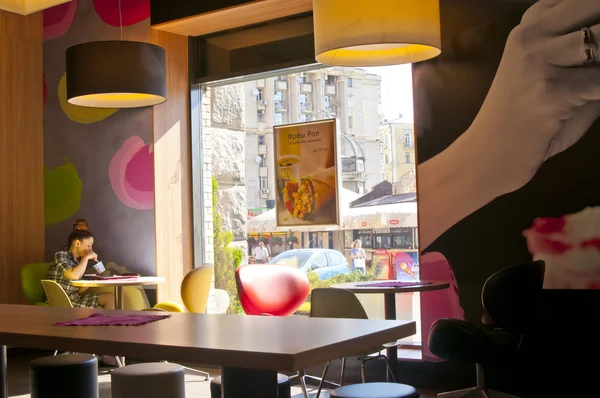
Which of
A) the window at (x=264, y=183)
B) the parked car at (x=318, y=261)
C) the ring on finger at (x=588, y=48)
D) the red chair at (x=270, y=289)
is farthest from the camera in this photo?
the window at (x=264, y=183)

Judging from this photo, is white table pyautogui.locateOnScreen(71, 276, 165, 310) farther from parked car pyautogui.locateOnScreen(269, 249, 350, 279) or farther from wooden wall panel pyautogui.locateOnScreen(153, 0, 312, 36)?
wooden wall panel pyautogui.locateOnScreen(153, 0, 312, 36)

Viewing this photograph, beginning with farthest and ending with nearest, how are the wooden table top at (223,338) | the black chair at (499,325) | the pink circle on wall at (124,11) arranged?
the pink circle on wall at (124,11) < the black chair at (499,325) < the wooden table top at (223,338)

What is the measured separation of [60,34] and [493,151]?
16.8 feet

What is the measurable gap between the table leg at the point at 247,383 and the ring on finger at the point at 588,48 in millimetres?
3488

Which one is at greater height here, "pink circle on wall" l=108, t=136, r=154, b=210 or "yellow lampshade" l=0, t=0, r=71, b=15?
"yellow lampshade" l=0, t=0, r=71, b=15

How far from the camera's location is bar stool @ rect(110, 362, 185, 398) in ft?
10.5

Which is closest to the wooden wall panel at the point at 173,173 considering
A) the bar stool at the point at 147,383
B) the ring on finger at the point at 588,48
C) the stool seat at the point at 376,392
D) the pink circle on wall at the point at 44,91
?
the pink circle on wall at the point at 44,91

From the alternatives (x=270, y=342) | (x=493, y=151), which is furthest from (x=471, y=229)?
(x=270, y=342)

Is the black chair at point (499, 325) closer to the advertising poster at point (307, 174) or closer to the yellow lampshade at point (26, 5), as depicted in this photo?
the advertising poster at point (307, 174)

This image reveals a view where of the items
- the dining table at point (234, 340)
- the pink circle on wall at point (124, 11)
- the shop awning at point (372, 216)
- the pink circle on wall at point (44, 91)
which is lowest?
the dining table at point (234, 340)

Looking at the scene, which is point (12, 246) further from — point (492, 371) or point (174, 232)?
point (492, 371)

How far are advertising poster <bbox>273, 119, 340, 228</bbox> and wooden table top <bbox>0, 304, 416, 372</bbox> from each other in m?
3.49

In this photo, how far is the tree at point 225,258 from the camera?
7.56 meters

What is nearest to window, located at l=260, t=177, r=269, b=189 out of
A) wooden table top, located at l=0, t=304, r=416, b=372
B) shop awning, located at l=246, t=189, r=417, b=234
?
shop awning, located at l=246, t=189, r=417, b=234
